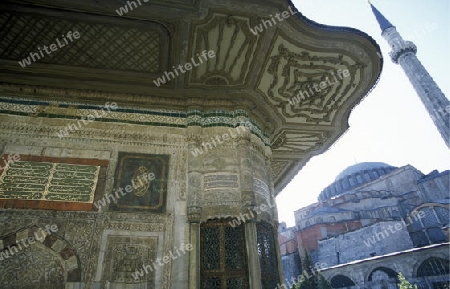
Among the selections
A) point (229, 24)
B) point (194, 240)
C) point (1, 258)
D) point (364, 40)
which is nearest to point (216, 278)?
point (194, 240)

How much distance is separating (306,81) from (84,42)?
13.6 ft

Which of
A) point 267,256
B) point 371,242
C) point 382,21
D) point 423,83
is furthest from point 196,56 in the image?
point 382,21

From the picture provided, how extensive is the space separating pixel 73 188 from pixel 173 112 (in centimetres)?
225

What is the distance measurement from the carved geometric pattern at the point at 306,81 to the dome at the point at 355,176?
110 ft

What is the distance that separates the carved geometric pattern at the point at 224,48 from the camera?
449cm

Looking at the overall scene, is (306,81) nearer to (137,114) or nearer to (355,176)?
(137,114)

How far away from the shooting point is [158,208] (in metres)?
4.58

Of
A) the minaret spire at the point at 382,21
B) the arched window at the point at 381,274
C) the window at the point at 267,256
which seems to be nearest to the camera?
the window at the point at 267,256

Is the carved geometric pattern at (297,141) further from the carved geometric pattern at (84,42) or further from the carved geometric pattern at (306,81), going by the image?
the carved geometric pattern at (84,42)

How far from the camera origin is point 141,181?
4.79m

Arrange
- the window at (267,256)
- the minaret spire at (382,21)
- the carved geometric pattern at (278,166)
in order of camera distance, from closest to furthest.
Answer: the window at (267,256) < the carved geometric pattern at (278,166) < the minaret spire at (382,21)

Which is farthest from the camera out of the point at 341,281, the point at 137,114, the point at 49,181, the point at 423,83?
the point at 423,83

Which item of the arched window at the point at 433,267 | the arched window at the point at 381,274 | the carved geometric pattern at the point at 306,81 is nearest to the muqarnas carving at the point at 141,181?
the carved geometric pattern at the point at 306,81

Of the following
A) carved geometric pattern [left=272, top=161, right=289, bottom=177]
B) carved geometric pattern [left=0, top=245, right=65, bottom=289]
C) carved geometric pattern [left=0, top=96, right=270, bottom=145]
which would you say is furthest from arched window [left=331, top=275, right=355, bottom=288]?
carved geometric pattern [left=0, top=245, right=65, bottom=289]
